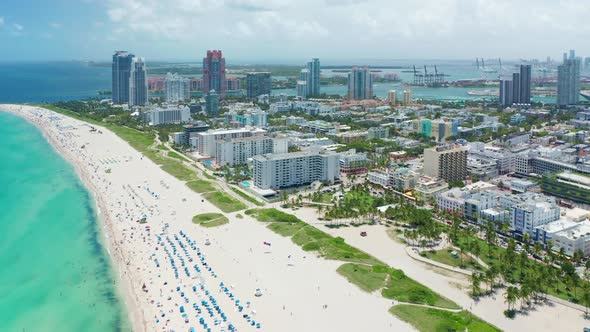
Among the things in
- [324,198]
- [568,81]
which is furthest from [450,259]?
[568,81]

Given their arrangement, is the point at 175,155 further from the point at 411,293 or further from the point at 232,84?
the point at 232,84

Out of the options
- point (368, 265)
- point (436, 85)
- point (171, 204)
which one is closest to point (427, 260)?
point (368, 265)

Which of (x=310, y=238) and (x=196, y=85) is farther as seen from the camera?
(x=196, y=85)

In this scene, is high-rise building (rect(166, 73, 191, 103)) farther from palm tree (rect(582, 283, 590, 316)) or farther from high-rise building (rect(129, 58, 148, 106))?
palm tree (rect(582, 283, 590, 316))

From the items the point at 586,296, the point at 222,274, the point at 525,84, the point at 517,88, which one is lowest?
the point at 222,274

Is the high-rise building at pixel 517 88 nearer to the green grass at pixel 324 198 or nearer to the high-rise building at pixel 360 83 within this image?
the high-rise building at pixel 360 83

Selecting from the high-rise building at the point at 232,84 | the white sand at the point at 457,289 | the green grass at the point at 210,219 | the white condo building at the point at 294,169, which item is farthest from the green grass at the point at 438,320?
the high-rise building at the point at 232,84
